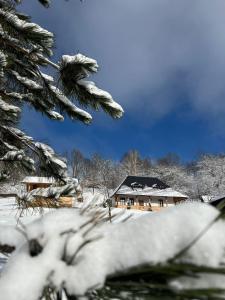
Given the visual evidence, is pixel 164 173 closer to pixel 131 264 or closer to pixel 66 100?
pixel 66 100

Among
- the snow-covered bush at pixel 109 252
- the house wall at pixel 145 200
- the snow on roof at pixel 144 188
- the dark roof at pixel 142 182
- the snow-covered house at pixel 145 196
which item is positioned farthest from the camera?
the dark roof at pixel 142 182

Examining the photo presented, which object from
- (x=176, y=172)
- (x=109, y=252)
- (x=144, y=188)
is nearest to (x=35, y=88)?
(x=109, y=252)

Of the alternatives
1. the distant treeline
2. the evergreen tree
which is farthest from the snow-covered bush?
the distant treeline

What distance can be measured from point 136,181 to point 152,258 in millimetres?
55968

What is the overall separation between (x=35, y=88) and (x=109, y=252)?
574 cm

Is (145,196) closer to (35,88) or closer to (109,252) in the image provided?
(35,88)

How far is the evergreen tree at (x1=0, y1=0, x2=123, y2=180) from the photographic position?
456cm

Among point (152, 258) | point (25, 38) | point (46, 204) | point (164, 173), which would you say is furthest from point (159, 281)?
point (164, 173)

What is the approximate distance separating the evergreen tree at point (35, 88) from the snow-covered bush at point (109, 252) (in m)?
3.73

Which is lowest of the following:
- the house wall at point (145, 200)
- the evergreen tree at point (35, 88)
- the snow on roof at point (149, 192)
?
the evergreen tree at point (35, 88)

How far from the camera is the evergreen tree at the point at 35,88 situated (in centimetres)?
456

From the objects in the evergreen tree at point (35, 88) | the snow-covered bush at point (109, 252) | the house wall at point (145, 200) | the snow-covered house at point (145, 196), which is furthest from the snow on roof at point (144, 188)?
the snow-covered bush at point (109, 252)

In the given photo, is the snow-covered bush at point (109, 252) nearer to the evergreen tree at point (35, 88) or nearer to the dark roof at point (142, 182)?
the evergreen tree at point (35, 88)

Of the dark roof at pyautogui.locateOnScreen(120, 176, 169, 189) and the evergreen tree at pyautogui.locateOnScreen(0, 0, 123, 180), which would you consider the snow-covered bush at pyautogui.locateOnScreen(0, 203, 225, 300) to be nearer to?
the evergreen tree at pyautogui.locateOnScreen(0, 0, 123, 180)
